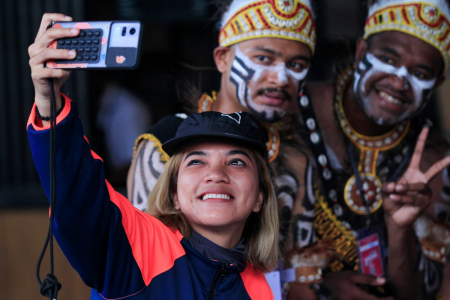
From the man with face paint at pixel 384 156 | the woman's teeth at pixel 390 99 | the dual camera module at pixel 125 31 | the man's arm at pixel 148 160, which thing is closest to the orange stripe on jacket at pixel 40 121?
the dual camera module at pixel 125 31

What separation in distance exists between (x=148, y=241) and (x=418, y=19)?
2185 mm

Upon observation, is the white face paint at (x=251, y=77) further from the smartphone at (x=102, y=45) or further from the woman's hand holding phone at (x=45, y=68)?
the woman's hand holding phone at (x=45, y=68)

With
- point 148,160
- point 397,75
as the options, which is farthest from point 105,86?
point 397,75

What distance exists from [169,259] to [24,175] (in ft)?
A: 5.46

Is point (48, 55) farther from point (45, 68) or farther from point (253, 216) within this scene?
point (253, 216)

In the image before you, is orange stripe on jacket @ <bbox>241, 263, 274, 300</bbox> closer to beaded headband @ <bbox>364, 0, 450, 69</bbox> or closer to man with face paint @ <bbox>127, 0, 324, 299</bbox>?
man with face paint @ <bbox>127, 0, 324, 299</bbox>

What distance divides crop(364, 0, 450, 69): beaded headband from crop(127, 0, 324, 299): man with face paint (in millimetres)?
500

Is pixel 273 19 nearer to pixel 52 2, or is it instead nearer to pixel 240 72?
pixel 240 72

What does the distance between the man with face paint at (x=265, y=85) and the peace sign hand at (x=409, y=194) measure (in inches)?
22.6

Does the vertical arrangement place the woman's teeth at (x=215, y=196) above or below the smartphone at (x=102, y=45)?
below

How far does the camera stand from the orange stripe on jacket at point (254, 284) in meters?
1.78

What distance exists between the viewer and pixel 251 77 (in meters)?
2.59

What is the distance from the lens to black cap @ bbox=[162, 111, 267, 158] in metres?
1.67

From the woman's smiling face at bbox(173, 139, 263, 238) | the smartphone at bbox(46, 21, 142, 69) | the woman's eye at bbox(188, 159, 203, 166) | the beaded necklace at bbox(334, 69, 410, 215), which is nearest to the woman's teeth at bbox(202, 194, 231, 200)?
the woman's smiling face at bbox(173, 139, 263, 238)
